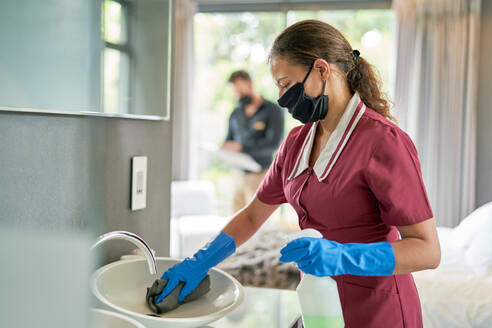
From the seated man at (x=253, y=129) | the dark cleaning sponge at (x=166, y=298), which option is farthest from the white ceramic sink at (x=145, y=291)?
the seated man at (x=253, y=129)

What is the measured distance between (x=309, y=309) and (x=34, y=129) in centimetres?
58

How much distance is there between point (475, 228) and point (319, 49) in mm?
1810

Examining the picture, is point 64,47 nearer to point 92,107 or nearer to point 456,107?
point 92,107

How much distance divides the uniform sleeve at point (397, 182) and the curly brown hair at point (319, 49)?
16 centimetres

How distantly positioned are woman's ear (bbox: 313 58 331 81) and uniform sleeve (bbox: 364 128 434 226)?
224mm

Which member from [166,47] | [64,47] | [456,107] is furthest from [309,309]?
[456,107]

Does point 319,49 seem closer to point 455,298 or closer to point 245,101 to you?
point 455,298

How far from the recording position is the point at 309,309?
2.88 ft

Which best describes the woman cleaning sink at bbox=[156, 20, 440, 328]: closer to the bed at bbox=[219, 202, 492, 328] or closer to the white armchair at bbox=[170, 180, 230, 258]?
the bed at bbox=[219, 202, 492, 328]

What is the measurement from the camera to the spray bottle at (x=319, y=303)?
0.88 metres

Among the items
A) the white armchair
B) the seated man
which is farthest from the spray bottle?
the seated man

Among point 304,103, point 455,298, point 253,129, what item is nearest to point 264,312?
point 304,103

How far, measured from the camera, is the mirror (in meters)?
0.62

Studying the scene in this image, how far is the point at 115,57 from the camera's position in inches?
38.6
